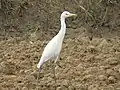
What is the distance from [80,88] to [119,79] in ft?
2.35

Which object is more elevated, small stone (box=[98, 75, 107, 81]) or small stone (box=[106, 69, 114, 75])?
small stone (box=[106, 69, 114, 75])

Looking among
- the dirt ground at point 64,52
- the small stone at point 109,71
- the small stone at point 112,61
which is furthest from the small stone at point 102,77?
the small stone at point 112,61

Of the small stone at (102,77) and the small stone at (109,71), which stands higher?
the small stone at (109,71)

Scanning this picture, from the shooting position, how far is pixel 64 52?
7.52 meters

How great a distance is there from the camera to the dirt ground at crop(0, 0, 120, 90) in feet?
19.6

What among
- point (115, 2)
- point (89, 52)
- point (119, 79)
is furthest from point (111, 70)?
point (115, 2)

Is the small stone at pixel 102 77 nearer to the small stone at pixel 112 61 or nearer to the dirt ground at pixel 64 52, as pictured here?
the dirt ground at pixel 64 52

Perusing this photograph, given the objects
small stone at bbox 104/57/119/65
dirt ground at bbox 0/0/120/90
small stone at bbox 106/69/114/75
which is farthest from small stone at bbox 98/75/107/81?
small stone at bbox 104/57/119/65

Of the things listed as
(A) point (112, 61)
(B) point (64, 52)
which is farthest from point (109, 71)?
(B) point (64, 52)

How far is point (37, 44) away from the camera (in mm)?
8031

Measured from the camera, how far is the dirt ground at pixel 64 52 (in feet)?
19.6

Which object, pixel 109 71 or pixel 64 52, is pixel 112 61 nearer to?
pixel 109 71

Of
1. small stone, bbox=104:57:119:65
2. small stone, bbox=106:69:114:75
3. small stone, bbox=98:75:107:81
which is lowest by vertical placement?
small stone, bbox=98:75:107:81

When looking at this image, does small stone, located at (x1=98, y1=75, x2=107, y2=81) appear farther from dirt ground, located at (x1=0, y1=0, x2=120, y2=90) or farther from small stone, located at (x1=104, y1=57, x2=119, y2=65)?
small stone, located at (x1=104, y1=57, x2=119, y2=65)
